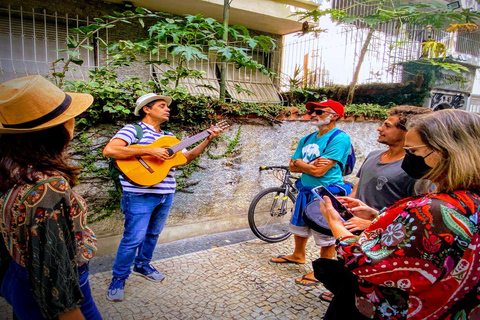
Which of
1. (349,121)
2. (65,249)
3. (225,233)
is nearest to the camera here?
(65,249)

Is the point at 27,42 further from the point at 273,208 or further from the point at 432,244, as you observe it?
the point at 432,244

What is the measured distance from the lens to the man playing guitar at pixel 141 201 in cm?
281

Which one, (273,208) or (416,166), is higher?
(416,166)

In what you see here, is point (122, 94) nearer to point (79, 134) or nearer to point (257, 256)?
point (79, 134)

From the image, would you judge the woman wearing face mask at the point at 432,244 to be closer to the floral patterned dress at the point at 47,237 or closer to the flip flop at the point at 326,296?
the floral patterned dress at the point at 47,237

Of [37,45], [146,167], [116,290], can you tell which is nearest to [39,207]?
[146,167]

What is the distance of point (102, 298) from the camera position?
2.81 meters

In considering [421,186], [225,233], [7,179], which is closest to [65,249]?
[7,179]

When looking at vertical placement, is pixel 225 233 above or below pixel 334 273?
below

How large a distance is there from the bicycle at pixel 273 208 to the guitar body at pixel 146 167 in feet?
5.42

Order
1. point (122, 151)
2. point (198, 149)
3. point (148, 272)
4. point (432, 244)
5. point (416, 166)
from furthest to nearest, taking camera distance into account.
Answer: point (198, 149), point (148, 272), point (122, 151), point (416, 166), point (432, 244)

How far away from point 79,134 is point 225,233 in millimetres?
2357

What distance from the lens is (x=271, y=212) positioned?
4.46 meters

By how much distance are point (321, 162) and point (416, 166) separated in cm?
170
